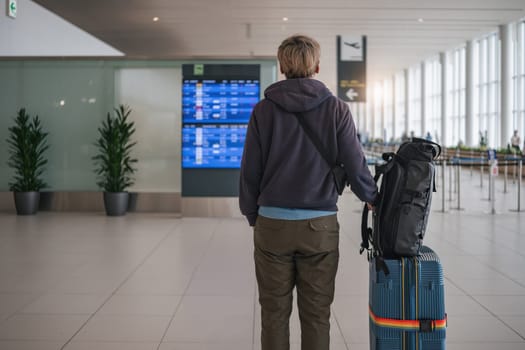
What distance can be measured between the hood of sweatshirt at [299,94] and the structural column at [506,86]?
20.6 meters

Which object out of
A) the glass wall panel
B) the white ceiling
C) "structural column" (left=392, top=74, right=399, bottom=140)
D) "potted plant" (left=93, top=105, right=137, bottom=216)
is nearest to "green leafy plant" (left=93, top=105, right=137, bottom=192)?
"potted plant" (left=93, top=105, right=137, bottom=216)

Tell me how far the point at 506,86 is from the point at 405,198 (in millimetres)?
20895

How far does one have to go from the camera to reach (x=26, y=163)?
34.2ft

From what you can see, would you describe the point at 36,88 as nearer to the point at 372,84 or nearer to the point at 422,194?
the point at 422,194

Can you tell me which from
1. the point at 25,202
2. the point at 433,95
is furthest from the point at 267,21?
the point at 433,95

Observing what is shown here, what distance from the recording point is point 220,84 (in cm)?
985

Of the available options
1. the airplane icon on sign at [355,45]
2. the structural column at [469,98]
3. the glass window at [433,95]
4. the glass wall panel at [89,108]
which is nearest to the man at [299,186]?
the glass wall panel at [89,108]

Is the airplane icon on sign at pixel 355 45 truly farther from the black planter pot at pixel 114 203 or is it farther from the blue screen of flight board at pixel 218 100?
the black planter pot at pixel 114 203

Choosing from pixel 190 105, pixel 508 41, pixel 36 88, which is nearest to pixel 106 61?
pixel 36 88

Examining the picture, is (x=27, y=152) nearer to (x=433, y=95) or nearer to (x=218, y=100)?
(x=218, y=100)

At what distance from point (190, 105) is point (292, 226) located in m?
7.40

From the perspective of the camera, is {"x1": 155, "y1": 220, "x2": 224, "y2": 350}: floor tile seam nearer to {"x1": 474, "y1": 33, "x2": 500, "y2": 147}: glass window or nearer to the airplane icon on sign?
the airplane icon on sign

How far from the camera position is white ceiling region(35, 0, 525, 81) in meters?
16.9

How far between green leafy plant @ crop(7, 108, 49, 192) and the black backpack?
8.80 metres
